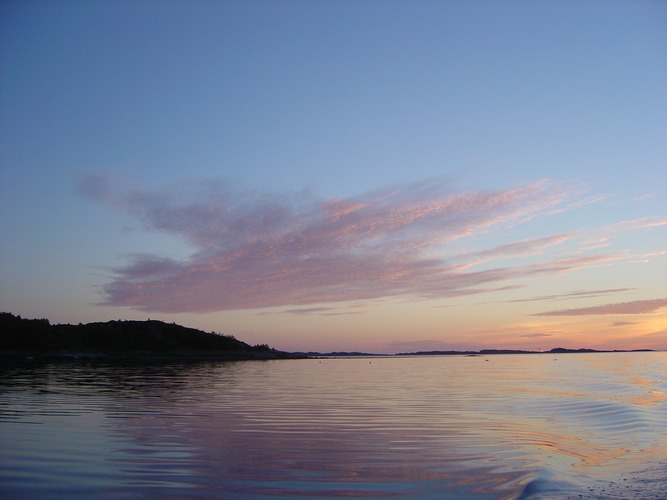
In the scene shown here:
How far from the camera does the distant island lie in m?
115

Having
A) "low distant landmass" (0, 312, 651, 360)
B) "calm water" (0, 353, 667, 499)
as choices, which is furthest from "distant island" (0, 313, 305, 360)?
"calm water" (0, 353, 667, 499)

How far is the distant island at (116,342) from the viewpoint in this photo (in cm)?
11531

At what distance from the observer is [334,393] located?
36094 mm

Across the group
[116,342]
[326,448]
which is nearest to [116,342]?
[116,342]

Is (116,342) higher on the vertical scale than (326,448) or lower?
higher

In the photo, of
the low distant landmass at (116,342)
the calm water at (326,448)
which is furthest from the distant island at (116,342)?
the calm water at (326,448)

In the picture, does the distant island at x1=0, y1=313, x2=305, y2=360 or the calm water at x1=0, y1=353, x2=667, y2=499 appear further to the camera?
the distant island at x1=0, y1=313, x2=305, y2=360

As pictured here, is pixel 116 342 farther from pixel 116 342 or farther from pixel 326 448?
pixel 326 448

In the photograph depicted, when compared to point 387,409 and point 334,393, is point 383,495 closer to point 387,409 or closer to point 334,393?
point 387,409

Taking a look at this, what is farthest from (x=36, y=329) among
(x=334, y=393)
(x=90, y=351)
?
(x=334, y=393)

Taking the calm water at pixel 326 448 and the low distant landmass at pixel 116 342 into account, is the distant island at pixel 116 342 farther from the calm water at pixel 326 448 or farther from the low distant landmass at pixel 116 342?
the calm water at pixel 326 448

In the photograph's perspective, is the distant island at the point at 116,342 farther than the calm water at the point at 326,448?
Yes

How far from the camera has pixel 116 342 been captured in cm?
14212

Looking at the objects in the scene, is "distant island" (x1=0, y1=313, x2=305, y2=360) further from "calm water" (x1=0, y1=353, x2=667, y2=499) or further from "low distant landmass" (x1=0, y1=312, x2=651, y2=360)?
→ "calm water" (x1=0, y1=353, x2=667, y2=499)
